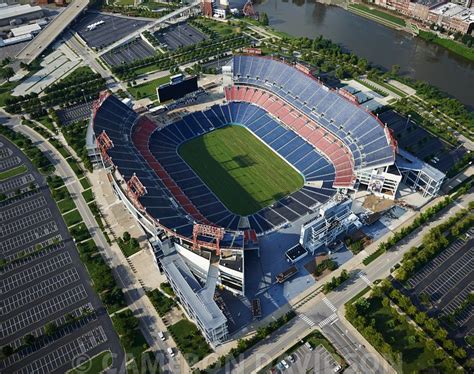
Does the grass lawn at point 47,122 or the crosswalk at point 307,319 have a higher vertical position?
the grass lawn at point 47,122

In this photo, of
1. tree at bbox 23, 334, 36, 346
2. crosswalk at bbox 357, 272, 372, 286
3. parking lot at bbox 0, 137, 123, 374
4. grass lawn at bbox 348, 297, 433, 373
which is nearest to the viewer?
grass lawn at bbox 348, 297, 433, 373

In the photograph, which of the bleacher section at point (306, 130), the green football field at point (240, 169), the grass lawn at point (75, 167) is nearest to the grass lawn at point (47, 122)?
the grass lawn at point (75, 167)

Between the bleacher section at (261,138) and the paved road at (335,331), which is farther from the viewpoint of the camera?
the bleacher section at (261,138)

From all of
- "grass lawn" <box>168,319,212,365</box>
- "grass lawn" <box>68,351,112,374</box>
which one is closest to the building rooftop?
"grass lawn" <box>168,319,212,365</box>

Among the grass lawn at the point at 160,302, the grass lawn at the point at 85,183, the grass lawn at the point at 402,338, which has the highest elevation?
the grass lawn at the point at 85,183

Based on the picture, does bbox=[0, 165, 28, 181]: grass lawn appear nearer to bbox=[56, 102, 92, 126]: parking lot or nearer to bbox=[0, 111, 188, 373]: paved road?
bbox=[0, 111, 188, 373]: paved road

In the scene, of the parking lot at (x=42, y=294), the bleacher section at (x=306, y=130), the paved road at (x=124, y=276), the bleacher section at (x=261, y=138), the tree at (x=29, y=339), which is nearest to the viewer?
the paved road at (x=124, y=276)

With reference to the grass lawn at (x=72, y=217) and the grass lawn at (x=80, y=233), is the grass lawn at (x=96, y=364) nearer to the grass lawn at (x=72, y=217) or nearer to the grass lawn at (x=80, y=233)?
the grass lawn at (x=80, y=233)
